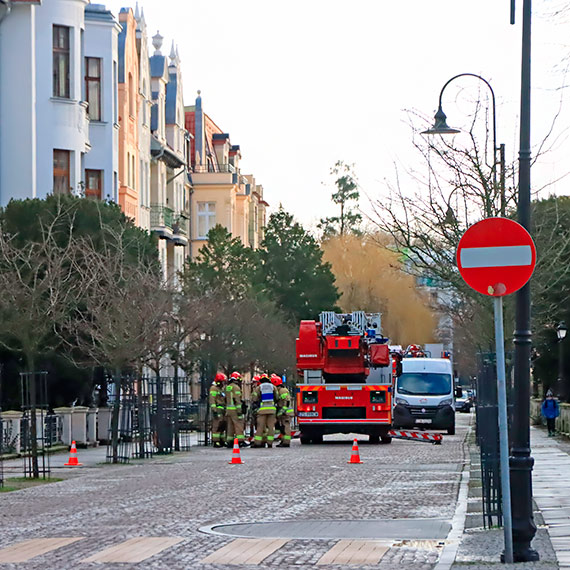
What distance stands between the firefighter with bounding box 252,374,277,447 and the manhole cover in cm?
1917

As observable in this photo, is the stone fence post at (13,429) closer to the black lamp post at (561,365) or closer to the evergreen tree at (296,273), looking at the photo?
the black lamp post at (561,365)

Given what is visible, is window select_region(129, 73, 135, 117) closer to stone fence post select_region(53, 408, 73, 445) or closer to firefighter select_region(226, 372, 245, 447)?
firefighter select_region(226, 372, 245, 447)

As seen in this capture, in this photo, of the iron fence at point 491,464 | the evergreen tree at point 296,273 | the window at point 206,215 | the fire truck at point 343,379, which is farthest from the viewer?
the window at point 206,215

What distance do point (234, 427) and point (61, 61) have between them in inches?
585

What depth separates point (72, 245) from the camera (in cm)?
3669

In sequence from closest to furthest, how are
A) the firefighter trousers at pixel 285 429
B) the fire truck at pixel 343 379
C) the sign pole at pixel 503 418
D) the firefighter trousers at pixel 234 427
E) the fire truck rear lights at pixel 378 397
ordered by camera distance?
1. the sign pole at pixel 503 418
2. the firefighter trousers at pixel 234 427
3. the firefighter trousers at pixel 285 429
4. the fire truck rear lights at pixel 378 397
5. the fire truck at pixel 343 379

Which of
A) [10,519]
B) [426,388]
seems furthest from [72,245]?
[10,519]

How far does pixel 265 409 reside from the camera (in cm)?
3459

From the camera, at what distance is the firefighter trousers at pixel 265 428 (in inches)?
1373

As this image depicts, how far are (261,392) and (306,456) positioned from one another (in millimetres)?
4041

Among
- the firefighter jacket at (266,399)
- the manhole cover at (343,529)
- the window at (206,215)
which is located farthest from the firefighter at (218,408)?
the window at (206,215)

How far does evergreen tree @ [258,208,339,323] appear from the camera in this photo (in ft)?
239

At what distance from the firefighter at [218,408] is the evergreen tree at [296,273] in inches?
1383

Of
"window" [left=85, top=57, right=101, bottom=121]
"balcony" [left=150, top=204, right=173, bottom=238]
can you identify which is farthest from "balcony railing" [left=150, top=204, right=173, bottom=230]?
"window" [left=85, top=57, right=101, bottom=121]
